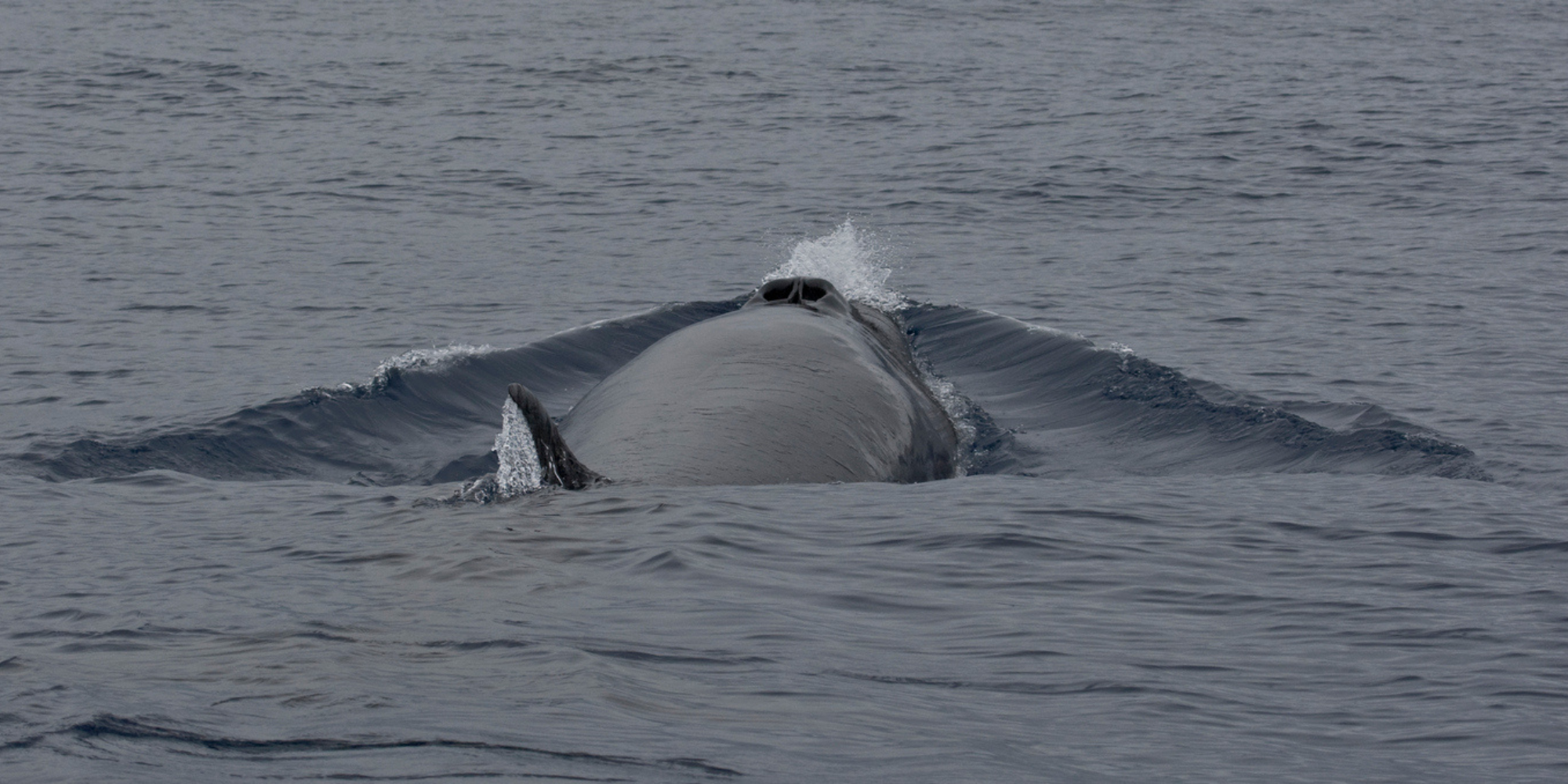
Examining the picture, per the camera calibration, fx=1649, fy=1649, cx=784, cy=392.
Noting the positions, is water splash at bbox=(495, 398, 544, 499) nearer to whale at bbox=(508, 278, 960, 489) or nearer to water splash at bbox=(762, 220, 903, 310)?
whale at bbox=(508, 278, 960, 489)

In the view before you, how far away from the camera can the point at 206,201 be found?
2741 cm

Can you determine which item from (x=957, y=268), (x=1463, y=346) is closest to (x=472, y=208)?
(x=957, y=268)

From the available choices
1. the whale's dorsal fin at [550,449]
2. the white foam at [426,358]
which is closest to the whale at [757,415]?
the whale's dorsal fin at [550,449]

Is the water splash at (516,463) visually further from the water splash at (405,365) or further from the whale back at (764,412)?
the water splash at (405,365)

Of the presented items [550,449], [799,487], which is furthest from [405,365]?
[550,449]

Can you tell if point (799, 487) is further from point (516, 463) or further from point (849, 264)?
point (849, 264)

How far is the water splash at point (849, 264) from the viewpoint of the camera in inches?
829

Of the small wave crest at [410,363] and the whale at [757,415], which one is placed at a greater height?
the whale at [757,415]

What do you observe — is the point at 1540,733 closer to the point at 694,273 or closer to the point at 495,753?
the point at 495,753

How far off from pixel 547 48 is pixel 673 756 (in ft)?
141

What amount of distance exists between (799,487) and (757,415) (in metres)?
0.96

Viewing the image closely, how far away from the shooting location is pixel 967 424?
15.9 meters

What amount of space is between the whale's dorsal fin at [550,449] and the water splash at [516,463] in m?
0.09

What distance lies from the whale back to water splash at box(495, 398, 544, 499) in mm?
472
